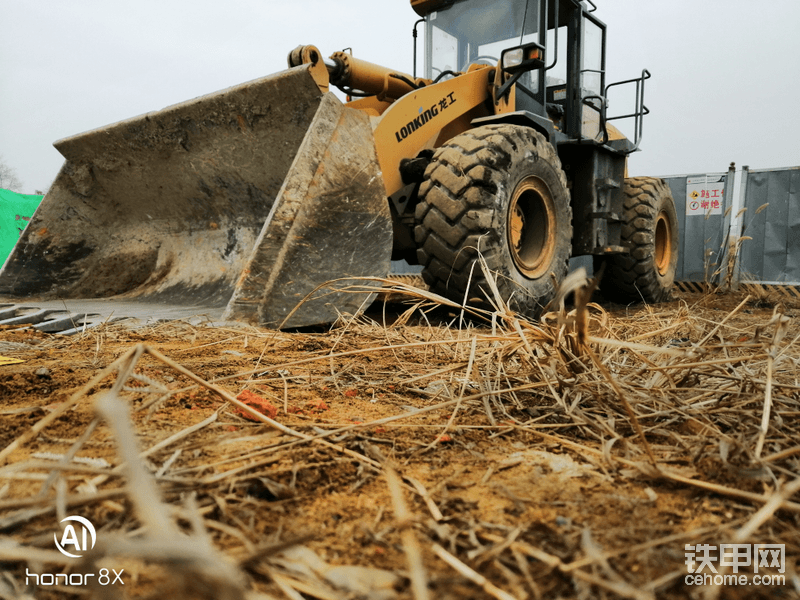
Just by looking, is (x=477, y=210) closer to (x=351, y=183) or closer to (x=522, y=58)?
(x=351, y=183)

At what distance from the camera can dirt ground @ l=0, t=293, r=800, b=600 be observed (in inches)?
24.3

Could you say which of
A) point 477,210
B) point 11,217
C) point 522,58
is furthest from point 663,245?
point 11,217

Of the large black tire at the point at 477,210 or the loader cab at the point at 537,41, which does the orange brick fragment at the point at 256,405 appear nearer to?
the large black tire at the point at 477,210

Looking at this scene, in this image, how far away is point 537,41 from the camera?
416 cm

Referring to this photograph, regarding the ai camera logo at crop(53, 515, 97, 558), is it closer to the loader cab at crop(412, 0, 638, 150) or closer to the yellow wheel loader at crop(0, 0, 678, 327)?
Result: the yellow wheel loader at crop(0, 0, 678, 327)

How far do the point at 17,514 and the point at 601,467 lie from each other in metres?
0.94

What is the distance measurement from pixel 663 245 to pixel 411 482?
6.38 metres

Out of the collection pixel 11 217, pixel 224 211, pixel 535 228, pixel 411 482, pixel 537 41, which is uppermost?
pixel 537 41

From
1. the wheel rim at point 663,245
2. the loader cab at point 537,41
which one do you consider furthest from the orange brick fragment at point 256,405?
the wheel rim at point 663,245

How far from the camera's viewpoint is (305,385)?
166 centimetres

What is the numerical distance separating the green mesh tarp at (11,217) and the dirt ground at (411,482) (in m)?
7.73

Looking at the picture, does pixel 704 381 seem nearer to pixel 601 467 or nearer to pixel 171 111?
pixel 601 467

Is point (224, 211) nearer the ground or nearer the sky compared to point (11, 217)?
nearer the ground

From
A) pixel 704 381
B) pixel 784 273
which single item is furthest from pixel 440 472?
pixel 784 273
